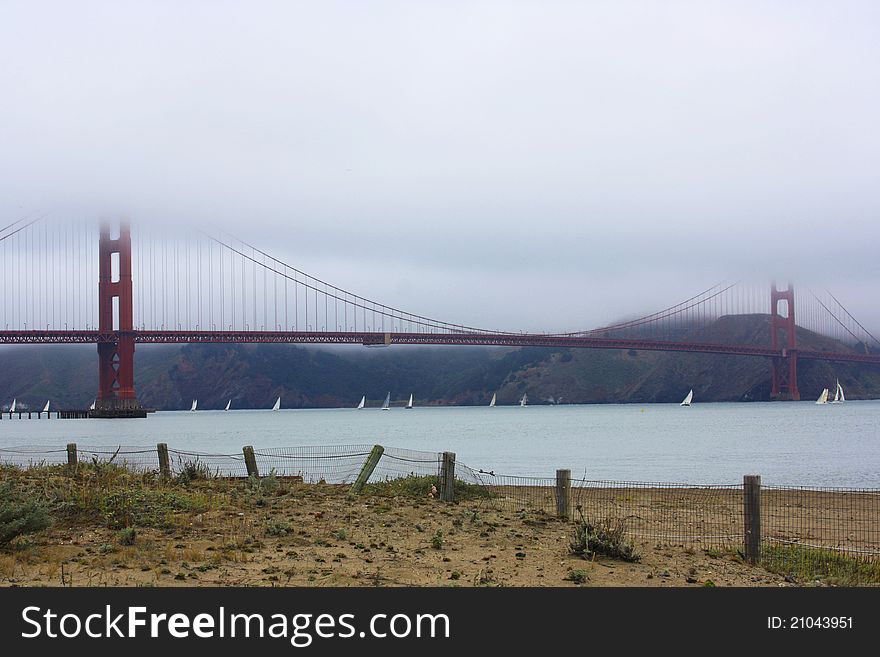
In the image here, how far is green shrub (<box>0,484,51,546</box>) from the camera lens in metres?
9.62

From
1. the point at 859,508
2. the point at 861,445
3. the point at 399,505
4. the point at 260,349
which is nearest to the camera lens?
the point at 399,505

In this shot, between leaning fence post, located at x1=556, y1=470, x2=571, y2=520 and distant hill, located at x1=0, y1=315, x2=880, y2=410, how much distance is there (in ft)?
424

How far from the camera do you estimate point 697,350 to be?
85.9 m

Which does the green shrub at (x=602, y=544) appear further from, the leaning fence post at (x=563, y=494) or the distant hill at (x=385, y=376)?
the distant hill at (x=385, y=376)

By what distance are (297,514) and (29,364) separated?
15854cm

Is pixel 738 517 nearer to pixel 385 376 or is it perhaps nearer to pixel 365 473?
pixel 365 473

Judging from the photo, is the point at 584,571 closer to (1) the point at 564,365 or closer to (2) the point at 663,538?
(2) the point at 663,538

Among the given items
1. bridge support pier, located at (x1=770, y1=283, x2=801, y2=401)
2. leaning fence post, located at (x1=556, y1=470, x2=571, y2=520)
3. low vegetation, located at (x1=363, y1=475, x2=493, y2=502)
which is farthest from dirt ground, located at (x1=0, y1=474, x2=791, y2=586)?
bridge support pier, located at (x1=770, y1=283, x2=801, y2=401)

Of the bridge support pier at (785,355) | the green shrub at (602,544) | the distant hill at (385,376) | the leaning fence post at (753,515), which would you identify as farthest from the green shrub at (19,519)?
the distant hill at (385,376)

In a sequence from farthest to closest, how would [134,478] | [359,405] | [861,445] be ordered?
[359,405]
[861,445]
[134,478]

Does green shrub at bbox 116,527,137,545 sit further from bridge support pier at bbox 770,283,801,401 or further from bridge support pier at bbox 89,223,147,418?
bridge support pier at bbox 770,283,801,401

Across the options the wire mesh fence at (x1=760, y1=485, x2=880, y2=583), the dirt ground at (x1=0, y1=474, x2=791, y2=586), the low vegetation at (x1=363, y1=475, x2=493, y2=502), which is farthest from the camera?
the low vegetation at (x1=363, y1=475, x2=493, y2=502)

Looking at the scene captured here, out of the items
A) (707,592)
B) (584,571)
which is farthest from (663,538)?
(707,592)

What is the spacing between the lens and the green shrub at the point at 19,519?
9.62 m
